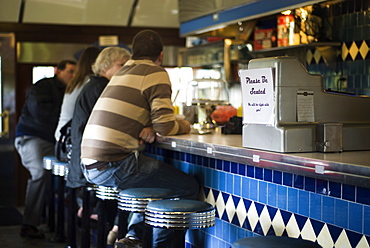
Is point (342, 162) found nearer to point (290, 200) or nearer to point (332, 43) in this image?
point (290, 200)

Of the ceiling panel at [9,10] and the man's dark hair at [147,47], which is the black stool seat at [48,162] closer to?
the man's dark hair at [147,47]

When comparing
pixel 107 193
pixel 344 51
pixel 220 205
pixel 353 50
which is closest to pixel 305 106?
pixel 220 205

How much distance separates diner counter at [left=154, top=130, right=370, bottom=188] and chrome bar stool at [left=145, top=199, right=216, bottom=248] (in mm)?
311

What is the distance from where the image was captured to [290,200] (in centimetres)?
286

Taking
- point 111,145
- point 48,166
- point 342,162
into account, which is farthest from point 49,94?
point 342,162

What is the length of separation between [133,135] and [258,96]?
1.17 metres

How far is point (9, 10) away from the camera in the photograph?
7.61m

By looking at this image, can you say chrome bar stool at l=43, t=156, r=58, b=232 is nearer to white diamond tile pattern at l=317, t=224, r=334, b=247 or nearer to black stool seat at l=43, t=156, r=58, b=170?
black stool seat at l=43, t=156, r=58, b=170

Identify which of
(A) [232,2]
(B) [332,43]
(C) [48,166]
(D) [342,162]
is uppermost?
(A) [232,2]

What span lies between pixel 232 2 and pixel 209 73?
2.35 meters

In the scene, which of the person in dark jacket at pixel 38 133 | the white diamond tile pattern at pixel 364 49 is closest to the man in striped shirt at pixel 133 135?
the white diamond tile pattern at pixel 364 49

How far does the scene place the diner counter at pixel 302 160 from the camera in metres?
2.20

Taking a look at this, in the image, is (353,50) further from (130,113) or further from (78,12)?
(78,12)

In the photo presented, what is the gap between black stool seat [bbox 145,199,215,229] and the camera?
2959mm
